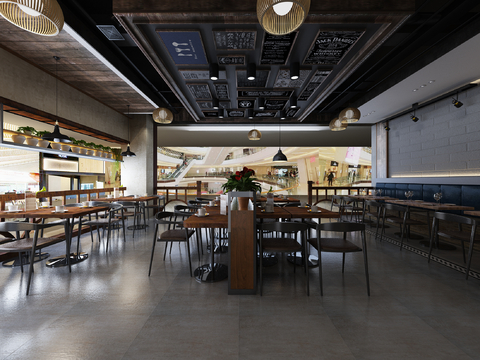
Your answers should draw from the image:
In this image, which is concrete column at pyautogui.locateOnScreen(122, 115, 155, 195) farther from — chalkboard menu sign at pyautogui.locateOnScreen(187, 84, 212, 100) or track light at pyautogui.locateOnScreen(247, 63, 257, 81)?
track light at pyautogui.locateOnScreen(247, 63, 257, 81)

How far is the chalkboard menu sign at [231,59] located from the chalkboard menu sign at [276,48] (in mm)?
323

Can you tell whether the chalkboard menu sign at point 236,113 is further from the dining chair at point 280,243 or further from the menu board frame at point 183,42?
the dining chair at point 280,243

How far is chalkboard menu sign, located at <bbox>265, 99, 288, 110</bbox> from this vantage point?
5949mm

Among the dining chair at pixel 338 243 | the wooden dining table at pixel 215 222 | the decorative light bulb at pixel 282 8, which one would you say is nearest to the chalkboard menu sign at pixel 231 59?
the decorative light bulb at pixel 282 8

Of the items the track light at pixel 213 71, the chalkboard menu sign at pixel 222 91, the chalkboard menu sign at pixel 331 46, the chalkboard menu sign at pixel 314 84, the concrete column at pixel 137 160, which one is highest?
the chalkboard menu sign at pixel 222 91

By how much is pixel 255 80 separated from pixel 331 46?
1641mm

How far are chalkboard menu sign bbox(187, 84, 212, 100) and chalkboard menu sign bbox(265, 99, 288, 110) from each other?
144 centimetres

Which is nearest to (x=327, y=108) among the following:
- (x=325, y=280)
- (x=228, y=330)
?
(x=325, y=280)

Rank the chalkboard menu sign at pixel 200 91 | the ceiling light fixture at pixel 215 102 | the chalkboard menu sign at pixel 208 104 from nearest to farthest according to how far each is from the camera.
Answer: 1. the chalkboard menu sign at pixel 200 91
2. the ceiling light fixture at pixel 215 102
3. the chalkboard menu sign at pixel 208 104

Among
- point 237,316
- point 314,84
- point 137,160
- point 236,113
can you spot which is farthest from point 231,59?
point 137,160

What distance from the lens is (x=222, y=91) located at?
17.9 feet

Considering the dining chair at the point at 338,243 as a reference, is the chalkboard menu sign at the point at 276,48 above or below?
above

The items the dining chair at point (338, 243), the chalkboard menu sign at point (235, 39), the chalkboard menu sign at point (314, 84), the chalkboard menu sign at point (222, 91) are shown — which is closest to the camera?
the dining chair at point (338, 243)

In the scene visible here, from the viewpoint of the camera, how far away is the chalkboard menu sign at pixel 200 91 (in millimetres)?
→ 5031
